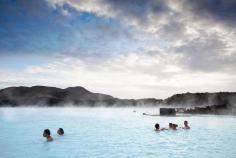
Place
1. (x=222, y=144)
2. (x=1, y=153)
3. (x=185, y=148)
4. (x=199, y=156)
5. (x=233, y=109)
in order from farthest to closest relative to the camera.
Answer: (x=233, y=109)
(x=222, y=144)
(x=185, y=148)
(x=1, y=153)
(x=199, y=156)

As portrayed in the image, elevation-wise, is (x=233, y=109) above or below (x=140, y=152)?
above

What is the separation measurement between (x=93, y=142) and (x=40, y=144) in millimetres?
5716

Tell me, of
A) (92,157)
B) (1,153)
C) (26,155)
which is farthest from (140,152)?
(1,153)

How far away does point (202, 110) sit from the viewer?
8250cm

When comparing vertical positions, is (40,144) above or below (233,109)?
below

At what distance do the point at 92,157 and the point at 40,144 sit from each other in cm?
864

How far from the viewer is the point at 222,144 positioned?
28844 mm

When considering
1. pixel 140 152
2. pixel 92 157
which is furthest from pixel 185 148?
pixel 92 157

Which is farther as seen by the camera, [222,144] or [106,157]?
[222,144]

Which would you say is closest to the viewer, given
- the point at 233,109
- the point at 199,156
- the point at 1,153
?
the point at 199,156

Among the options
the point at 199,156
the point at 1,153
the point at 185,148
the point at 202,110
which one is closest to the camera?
the point at 199,156

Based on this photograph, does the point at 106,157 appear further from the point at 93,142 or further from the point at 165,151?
the point at 93,142

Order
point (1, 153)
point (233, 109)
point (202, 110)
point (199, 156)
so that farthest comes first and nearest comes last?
point (202, 110), point (233, 109), point (1, 153), point (199, 156)

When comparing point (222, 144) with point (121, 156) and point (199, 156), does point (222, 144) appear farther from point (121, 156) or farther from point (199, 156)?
point (121, 156)
